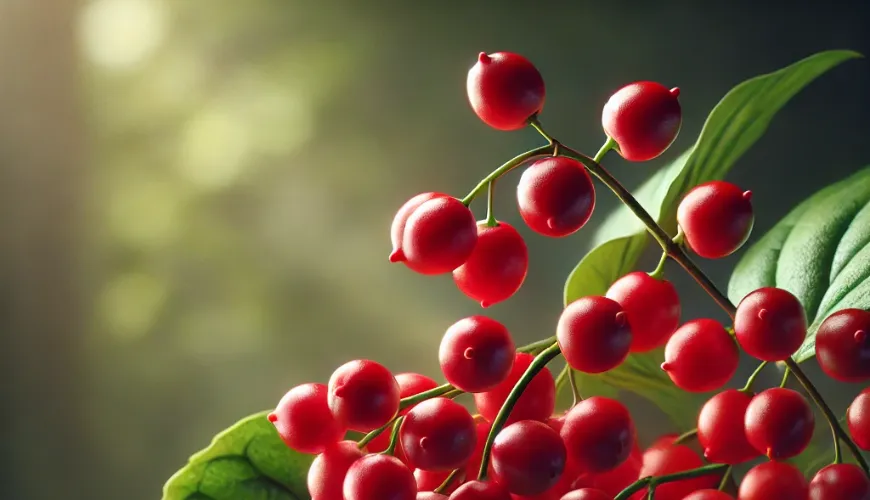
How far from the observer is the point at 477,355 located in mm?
355

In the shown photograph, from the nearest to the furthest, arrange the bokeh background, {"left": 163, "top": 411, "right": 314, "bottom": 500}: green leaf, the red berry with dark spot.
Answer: the red berry with dark spot < {"left": 163, "top": 411, "right": 314, "bottom": 500}: green leaf < the bokeh background

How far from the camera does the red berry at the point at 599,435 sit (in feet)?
1.21

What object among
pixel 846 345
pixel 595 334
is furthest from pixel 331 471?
pixel 846 345

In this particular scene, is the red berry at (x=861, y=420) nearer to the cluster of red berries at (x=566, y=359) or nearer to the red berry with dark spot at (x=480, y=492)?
the cluster of red berries at (x=566, y=359)

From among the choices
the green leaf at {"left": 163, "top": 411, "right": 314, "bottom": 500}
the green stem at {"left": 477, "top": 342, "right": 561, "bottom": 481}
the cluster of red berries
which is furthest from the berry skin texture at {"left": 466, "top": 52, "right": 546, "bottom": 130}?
the green leaf at {"left": 163, "top": 411, "right": 314, "bottom": 500}

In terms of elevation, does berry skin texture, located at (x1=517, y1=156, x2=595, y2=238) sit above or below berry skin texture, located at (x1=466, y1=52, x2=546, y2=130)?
below

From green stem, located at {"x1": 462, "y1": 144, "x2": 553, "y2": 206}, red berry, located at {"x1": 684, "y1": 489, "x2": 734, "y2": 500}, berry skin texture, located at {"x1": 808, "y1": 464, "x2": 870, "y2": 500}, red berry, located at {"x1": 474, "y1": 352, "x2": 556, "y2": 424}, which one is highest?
green stem, located at {"x1": 462, "y1": 144, "x2": 553, "y2": 206}

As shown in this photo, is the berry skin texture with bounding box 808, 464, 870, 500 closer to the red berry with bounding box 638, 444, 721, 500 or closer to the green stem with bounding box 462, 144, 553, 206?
the red berry with bounding box 638, 444, 721, 500

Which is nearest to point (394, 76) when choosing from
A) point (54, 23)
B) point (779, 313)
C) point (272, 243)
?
point (272, 243)

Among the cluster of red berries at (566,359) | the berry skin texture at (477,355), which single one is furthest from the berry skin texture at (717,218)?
the berry skin texture at (477,355)

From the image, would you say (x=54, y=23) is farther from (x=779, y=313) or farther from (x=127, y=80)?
(x=779, y=313)

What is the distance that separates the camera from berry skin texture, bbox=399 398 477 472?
14.0 inches

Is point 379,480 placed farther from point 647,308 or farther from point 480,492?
point 647,308

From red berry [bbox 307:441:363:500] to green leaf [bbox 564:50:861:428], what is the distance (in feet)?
0.62
